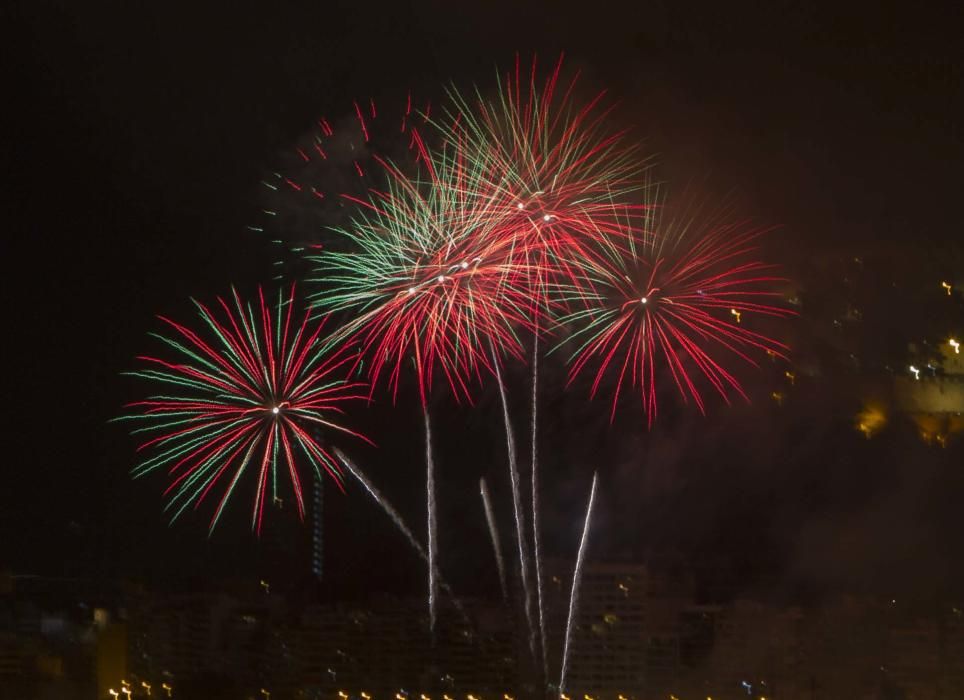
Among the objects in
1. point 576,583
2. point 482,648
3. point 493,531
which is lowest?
point 482,648

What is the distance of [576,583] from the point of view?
8.85 meters

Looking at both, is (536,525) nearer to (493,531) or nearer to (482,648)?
(493,531)

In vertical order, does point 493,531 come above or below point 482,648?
above

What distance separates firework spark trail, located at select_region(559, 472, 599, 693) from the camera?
28.1 feet

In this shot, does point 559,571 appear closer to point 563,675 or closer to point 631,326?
point 563,675

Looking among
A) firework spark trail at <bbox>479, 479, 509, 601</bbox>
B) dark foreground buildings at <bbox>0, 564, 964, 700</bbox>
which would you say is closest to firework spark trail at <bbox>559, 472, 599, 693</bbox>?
dark foreground buildings at <bbox>0, 564, 964, 700</bbox>

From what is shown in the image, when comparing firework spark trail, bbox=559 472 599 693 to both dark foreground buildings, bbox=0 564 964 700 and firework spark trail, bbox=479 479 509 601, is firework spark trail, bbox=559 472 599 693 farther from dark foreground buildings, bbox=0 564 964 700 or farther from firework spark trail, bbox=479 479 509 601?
firework spark trail, bbox=479 479 509 601

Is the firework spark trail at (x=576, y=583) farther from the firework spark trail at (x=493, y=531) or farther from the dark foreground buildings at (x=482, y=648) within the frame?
the firework spark trail at (x=493, y=531)

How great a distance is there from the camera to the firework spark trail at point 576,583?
857cm

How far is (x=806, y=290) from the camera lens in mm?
8789

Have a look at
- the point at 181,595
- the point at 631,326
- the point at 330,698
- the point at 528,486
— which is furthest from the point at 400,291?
the point at 181,595

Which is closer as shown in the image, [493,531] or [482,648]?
[482,648]

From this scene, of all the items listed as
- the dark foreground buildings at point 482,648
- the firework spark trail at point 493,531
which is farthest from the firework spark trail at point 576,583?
the firework spark trail at point 493,531

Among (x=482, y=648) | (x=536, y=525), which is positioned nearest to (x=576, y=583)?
(x=536, y=525)
